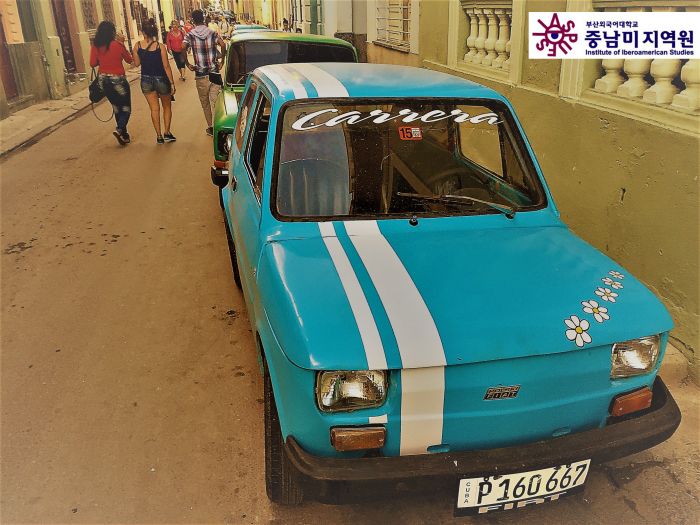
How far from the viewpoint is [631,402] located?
2.27m

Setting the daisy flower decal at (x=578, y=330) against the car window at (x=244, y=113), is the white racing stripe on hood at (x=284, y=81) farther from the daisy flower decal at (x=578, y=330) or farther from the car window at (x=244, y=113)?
the daisy flower decal at (x=578, y=330)

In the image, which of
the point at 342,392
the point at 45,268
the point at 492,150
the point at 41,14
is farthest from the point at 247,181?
the point at 41,14

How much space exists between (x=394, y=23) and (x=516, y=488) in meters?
11.5

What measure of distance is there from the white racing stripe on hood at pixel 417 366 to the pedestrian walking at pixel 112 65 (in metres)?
8.15

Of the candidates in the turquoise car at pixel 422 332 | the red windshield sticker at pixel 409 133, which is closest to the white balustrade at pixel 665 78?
the turquoise car at pixel 422 332

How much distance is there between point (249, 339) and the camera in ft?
12.9

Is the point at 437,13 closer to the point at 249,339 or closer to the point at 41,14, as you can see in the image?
the point at 249,339

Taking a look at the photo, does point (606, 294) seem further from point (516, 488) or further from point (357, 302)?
point (357, 302)

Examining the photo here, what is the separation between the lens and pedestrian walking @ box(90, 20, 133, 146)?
8.95 m

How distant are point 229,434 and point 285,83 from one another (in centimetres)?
195

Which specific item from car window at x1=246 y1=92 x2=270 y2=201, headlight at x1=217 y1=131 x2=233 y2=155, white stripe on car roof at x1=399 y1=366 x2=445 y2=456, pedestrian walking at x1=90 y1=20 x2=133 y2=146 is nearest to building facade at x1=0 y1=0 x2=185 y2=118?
pedestrian walking at x1=90 y1=20 x2=133 y2=146

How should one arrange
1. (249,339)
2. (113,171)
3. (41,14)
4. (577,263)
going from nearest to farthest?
(577,263)
(249,339)
(113,171)
(41,14)

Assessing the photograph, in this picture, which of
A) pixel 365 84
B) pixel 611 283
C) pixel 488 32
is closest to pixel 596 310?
pixel 611 283

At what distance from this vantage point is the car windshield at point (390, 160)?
2.90 metres
